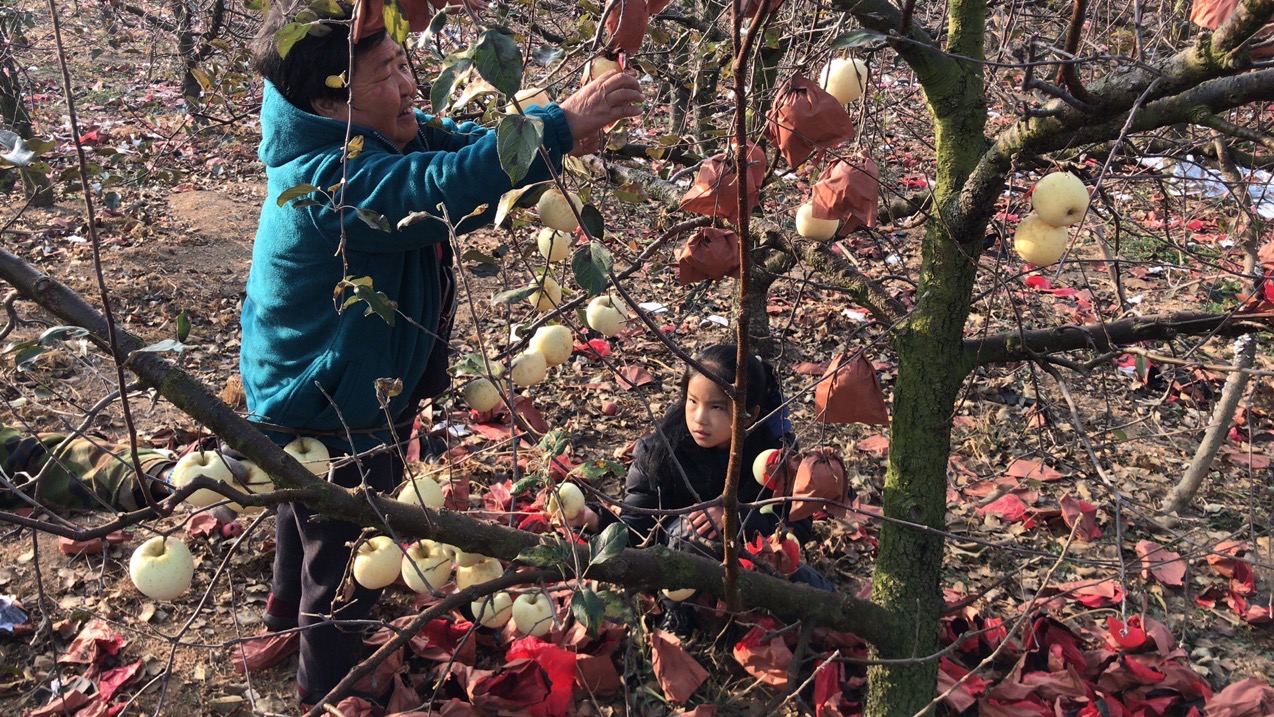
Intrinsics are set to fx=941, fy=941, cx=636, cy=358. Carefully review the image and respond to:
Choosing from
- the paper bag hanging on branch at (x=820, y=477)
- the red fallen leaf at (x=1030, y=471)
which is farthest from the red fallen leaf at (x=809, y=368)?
the paper bag hanging on branch at (x=820, y=477)

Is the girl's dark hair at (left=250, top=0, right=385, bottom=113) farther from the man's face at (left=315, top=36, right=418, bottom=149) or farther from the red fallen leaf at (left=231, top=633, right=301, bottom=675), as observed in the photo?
the red fallen leaf at (left=231, top=633, right=301, bottom=675)

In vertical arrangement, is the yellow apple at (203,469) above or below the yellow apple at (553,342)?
below

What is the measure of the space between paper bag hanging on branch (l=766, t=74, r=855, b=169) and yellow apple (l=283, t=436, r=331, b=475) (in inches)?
40.2

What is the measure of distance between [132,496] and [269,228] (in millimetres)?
1233

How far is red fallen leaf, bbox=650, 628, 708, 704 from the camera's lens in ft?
7.37

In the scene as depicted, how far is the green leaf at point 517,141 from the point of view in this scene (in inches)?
43.9

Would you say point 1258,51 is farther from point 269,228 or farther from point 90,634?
point 90,634

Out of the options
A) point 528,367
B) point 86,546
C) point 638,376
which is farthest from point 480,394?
point 638,376

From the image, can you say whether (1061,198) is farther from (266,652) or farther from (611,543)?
(266,652)

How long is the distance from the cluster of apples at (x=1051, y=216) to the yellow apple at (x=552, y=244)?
783mm

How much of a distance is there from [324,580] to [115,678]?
0.68 m

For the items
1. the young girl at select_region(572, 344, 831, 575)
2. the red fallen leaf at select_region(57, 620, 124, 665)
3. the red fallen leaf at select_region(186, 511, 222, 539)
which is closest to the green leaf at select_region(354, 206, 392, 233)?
the young girl at select_region(572, 344, 831, 575)

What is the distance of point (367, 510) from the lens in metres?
1.46

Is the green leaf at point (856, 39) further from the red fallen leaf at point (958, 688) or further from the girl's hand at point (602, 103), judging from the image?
the red fallen leaf at point (958, 688)
